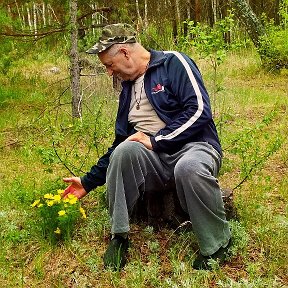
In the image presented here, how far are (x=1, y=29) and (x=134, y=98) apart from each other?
5054 millimetres

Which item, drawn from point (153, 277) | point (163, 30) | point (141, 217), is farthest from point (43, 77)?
point (153, 277)

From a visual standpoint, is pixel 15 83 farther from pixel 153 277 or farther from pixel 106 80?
pixel 153 277

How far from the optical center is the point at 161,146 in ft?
10.8

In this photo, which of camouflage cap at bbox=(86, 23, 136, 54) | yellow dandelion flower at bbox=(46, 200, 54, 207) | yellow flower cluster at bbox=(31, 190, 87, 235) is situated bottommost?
yellow flower cluster at bbox=(31, 190, 87, 235)

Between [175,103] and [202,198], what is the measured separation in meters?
0.69

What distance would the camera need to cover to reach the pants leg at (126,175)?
10.6 ft

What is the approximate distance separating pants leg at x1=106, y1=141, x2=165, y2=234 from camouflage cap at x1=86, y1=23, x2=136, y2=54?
66cm

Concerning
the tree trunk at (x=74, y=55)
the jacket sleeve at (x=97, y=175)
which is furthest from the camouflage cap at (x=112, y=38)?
the tree trunk at (x=74, y=55)

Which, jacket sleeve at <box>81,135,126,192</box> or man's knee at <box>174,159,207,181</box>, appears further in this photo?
jacket sleeve at <box>81,135,126,192</box>

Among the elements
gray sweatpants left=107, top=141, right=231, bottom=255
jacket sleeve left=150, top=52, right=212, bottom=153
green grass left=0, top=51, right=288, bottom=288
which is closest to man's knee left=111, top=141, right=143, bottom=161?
gray sweatpants left=107, top=141, right=231, bottom=255

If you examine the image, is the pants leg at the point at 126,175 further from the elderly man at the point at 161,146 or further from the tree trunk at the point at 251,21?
the tree trunk at the point at 251,21

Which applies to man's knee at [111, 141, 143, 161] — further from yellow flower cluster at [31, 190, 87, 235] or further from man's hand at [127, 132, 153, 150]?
yellow flower cluster at [31, 190, 87, 235]

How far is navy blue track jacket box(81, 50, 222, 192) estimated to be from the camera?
10.7ft

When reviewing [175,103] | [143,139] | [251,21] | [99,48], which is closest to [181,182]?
[143,139]
